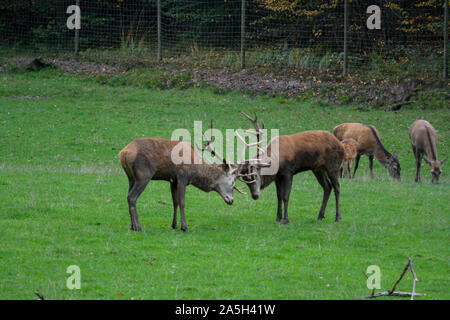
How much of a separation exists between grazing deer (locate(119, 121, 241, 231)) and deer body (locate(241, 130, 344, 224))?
1.63 feet

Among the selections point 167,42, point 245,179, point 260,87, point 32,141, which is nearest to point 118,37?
point 167,42

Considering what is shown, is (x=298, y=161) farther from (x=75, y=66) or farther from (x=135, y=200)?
(x=75, y=66)

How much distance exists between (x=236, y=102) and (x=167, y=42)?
5717 millimetres

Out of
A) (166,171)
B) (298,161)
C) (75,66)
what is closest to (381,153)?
(298,161)

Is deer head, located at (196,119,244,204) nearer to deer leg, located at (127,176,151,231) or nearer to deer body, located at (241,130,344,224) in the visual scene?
deer body, located at (241,130,344,224)

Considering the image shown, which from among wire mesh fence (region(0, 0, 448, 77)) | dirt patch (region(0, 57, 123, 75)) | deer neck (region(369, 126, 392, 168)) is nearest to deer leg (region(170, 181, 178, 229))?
deer neck (region(369, 126, 392, 168))

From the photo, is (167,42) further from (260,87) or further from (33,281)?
(33,281)

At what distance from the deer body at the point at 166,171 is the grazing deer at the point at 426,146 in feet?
22.6

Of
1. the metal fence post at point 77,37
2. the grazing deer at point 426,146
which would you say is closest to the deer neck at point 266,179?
the grazing deer at point 426,146

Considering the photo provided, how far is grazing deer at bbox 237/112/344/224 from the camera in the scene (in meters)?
10.9

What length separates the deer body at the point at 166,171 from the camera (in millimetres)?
9820

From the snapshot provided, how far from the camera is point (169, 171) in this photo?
33.4ft

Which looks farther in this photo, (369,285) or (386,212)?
(386,212)
